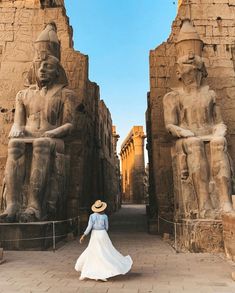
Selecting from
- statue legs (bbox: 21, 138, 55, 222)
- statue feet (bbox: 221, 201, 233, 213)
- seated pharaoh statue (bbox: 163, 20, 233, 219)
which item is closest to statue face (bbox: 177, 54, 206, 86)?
seated pharaoh statue (bbox: 163, 20, 233, 219)

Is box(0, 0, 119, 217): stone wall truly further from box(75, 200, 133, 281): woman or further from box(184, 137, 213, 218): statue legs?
box(75, 200, 133, 281): woman

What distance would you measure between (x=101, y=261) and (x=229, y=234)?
204 cm

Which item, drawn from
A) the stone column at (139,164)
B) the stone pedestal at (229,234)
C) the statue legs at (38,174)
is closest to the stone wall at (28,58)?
the statue legs at (38,174)

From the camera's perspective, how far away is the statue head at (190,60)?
6.32 meters

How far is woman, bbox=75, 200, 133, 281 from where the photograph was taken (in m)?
3.54

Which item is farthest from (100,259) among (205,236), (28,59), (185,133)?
(28,59)

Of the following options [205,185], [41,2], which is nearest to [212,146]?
[205,185]

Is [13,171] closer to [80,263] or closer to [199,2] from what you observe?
[80,263]

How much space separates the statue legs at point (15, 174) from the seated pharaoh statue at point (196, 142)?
99.7 inches

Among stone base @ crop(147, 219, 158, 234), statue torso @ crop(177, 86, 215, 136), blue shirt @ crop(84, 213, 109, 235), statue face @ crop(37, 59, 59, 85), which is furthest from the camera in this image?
stone base @ crop(147, 219, 158, 234)

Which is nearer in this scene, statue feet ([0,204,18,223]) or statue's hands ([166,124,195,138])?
statue feet ([0,204,18,223])

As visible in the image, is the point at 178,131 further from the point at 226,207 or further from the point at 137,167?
the point at 137,167

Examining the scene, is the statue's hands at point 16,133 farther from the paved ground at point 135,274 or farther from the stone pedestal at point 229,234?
the stone pedestal at point 229,234

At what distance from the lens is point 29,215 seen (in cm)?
552
